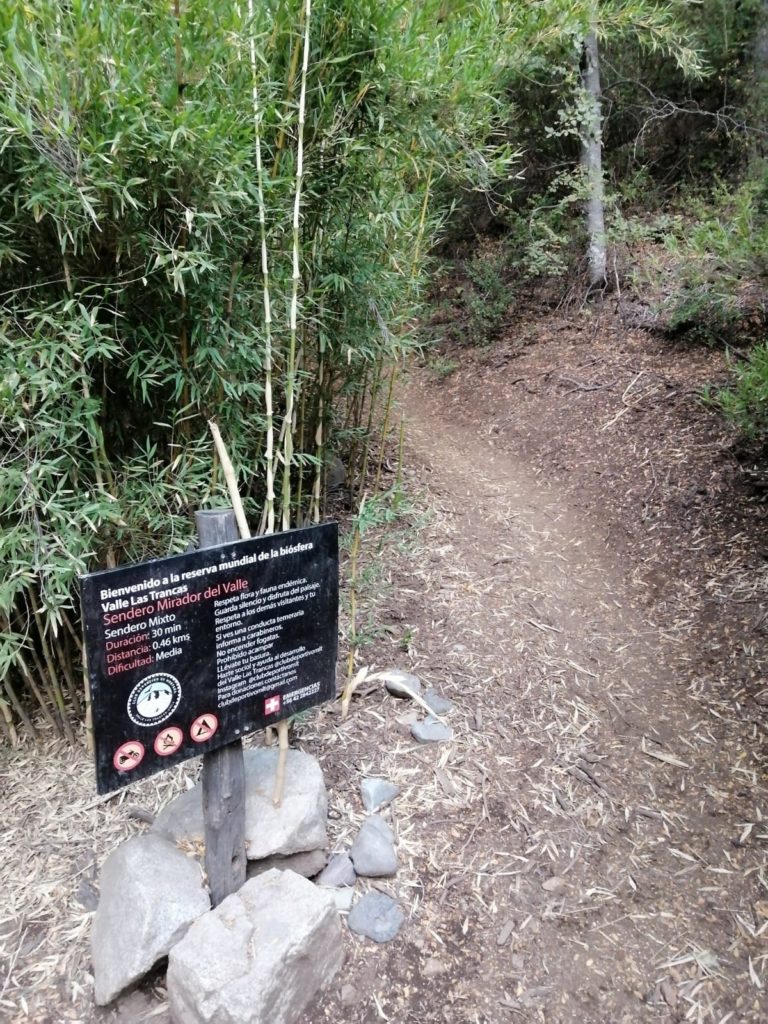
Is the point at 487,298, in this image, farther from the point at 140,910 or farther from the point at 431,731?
the point at 140,910

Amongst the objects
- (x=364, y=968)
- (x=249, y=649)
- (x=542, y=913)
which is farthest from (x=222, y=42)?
(x=542, y=913)

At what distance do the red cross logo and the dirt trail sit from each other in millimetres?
702

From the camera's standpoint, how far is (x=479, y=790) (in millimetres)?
2117

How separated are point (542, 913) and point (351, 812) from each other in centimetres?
63

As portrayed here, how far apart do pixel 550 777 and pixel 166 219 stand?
215 centimetres

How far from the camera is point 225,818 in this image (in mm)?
1555

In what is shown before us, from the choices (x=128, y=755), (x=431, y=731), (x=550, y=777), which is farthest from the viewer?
(x=431, y=731)

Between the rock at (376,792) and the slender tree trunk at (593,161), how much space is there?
511 centimetres

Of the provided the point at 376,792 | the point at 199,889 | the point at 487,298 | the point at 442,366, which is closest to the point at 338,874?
the point at 376,792

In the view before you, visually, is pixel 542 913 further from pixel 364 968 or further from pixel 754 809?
pixel 754 809

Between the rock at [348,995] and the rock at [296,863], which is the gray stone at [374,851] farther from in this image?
the rock at [348,995]

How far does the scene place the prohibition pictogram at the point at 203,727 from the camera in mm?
1396

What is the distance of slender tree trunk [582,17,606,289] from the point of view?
5.08 metres

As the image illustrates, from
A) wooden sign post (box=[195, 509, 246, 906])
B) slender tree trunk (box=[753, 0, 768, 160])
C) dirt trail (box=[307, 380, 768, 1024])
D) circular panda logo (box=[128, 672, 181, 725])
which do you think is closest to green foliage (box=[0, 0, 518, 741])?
circular panda logo (box=[128, 672, 181, 725])
